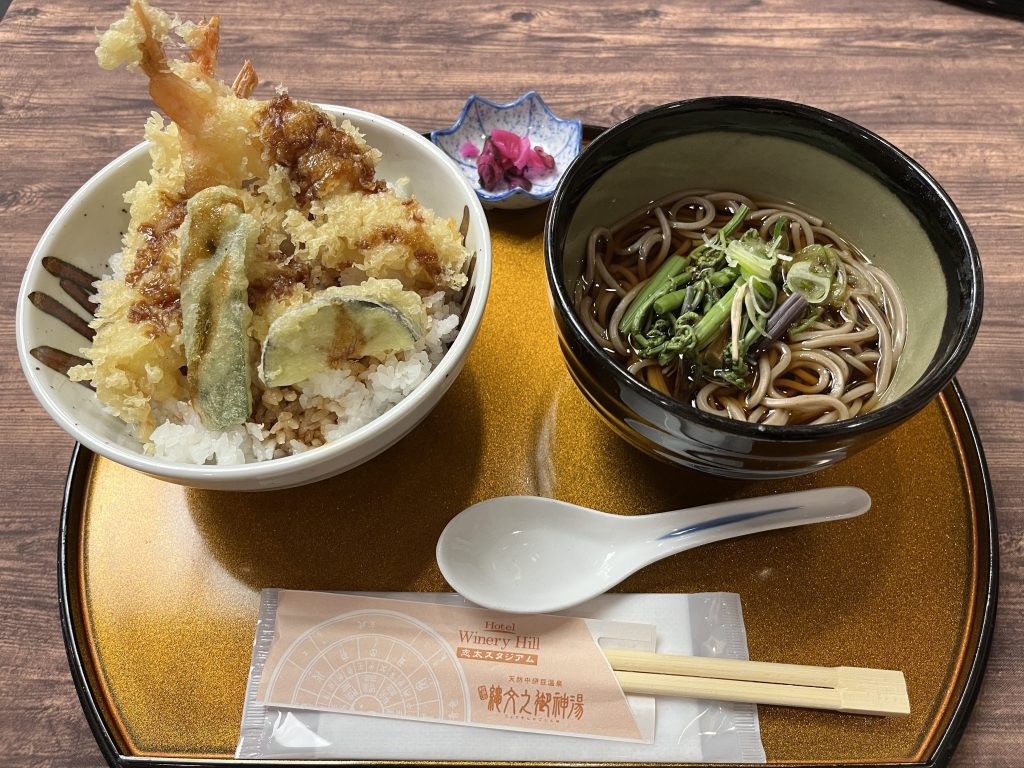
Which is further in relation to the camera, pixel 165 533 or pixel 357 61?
pixel 357 61

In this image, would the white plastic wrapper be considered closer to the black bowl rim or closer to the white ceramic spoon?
the white ceramic spoon

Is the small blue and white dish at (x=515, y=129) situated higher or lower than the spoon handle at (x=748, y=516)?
higher

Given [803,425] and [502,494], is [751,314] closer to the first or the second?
[803,425]

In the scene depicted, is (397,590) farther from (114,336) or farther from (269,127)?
(269,127)

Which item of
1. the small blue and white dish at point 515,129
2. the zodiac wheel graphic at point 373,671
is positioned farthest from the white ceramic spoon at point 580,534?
the small blue and white dish at point 515,129

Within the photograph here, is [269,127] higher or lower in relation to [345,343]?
higher

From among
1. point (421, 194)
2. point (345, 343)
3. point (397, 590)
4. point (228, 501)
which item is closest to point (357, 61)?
point (421, 194)

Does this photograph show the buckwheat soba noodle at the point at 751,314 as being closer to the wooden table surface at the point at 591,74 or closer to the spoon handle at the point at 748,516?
the spoon handle at the point at 748,516
